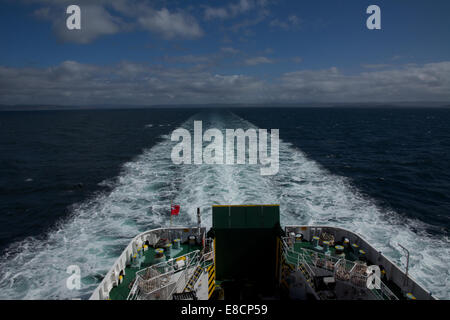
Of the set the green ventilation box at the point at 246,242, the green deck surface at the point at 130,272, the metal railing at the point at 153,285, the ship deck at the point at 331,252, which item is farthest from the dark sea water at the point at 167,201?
the green ventilation box at the point at 246,242

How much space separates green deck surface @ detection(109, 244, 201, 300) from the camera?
34.1 feet

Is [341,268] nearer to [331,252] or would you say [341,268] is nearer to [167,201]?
[331,252]

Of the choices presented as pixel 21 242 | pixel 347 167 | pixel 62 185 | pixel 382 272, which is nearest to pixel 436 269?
pixel 382 272

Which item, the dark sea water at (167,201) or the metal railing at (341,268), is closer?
the metal railing at (341,268)

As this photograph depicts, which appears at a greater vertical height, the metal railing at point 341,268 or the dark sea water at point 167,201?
the metal railing at point 341,268

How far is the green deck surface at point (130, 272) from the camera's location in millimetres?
10406

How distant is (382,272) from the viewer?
11164 mm

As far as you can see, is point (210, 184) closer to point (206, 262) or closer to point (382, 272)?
point (206, 262)

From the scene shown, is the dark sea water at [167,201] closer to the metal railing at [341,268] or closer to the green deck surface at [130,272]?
the green deck surface at [130,272]

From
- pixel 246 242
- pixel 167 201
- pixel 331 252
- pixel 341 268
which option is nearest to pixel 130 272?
pixel 246 242

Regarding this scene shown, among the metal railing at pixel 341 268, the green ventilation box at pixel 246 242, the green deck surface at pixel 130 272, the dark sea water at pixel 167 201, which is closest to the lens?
the metal railing at pixel 341 268

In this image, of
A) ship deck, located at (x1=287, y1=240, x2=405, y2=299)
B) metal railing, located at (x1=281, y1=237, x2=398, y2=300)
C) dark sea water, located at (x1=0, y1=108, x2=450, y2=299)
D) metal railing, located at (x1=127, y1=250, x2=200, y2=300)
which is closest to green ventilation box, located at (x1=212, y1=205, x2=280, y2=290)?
metal railing, located at (x1=281, y1=237, x2=398, y2=300)

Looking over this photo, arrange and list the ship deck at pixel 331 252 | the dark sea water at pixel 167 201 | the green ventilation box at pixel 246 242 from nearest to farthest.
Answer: the ship deck at pixel 331 252, the green ventilation box at pixel 246 242, the dark sea water at pixel 167 201
